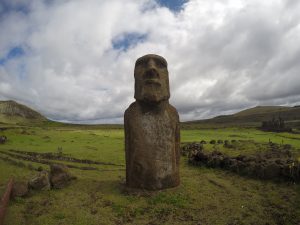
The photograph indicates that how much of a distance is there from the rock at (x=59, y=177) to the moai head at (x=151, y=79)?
3953mm

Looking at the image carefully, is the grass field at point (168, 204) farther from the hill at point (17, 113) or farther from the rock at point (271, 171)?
the hill at point (17, 113)

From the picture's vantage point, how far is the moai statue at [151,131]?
35.1 ft

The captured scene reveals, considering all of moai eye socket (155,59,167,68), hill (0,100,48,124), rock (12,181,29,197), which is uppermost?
hill (0,100,48,124)

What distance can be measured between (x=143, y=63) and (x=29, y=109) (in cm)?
16392

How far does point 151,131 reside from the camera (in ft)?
35.7

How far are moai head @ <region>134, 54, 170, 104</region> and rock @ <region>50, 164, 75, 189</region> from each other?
395 cm

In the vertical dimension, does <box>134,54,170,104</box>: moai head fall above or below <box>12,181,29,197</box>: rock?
above

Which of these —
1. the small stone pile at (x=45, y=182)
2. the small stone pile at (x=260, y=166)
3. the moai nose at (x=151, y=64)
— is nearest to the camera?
the small stone pile at (x=45, y=182)

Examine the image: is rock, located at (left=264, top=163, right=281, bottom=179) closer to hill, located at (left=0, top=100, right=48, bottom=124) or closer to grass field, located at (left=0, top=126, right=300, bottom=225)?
grass field, located at (left=0, top=126, right=300, bottom=225)

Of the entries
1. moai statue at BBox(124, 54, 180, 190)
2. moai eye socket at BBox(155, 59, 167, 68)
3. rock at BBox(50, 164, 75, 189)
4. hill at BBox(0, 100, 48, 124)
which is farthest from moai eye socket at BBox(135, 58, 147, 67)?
hill at BBox(0, 100, 48, 124)

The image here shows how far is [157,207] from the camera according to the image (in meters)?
9.16

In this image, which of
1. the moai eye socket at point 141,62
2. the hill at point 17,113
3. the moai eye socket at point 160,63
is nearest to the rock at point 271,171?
the moai eye socket at point 160,63

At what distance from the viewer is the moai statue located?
35.1 ft

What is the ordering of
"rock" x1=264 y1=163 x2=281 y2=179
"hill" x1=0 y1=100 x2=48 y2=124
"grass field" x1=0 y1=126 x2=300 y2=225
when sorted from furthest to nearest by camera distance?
"hill" x1=0 y1=100 x2=48 y2=124 → "rock" x1=264 y1=163 x2=281 y2=179 → "grass field" x1=0 y1=126 x2=300 y2=225
